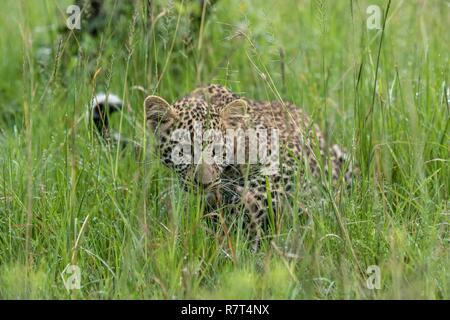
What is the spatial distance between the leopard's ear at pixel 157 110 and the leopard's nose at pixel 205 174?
0.50 metres

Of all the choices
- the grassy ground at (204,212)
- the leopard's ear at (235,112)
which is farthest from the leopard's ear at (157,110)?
the leopard's ear at (235,112)

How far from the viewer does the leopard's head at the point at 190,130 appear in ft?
18.7

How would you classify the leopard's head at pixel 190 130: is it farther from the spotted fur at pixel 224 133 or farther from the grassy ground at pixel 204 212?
the grassy ground at pixel 204 212

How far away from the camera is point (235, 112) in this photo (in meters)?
5.92

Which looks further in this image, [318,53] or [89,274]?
[318,53]

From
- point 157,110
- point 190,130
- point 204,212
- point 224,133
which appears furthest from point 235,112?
point 204,212

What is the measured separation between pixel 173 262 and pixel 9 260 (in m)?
1.09

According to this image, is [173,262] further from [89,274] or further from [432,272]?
[432,272]

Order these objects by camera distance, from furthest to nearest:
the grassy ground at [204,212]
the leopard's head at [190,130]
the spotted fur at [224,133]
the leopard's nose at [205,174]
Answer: the spotted fur at [224,133]
the leopard's head at [190,130]
the leopard's nose at [205,174]
the grassy ground at [204,212]

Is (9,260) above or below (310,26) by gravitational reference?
below
